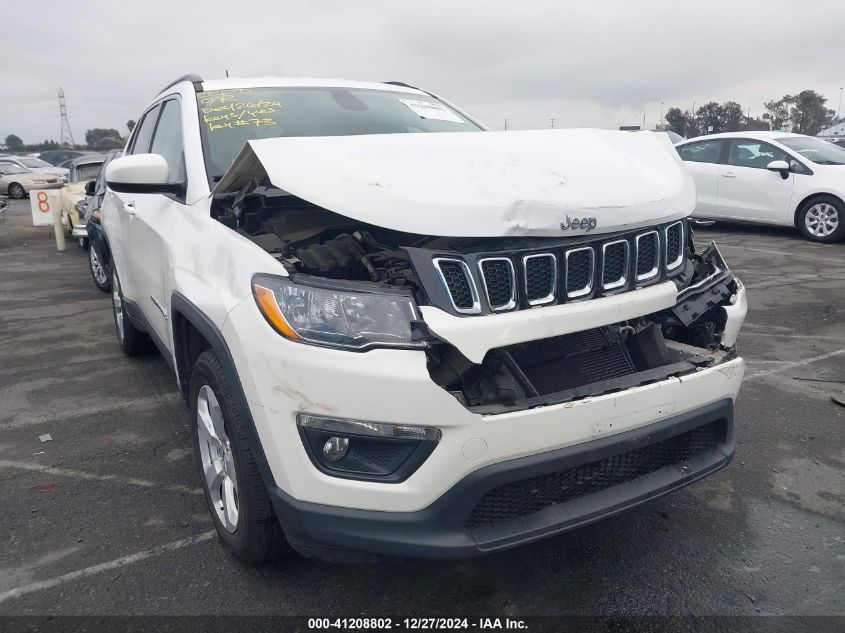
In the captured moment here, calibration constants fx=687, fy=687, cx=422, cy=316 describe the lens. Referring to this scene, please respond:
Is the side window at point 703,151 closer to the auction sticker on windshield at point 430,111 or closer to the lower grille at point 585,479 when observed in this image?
the auction sticker on windshield at point 430,111

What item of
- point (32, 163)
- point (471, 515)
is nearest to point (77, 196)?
point (471, 515)

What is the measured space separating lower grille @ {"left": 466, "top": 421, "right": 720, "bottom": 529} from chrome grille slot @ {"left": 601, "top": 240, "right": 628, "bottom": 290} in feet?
1.74

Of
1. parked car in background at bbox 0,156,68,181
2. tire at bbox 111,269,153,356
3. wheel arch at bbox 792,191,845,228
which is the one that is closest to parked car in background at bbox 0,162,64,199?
parked car in background at bbox 0,156,68,181

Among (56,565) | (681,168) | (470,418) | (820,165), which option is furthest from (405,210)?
(820,165)

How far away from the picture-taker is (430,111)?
151 inches

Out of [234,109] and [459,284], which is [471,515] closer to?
[459,284]

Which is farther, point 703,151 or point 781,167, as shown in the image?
point 703,151

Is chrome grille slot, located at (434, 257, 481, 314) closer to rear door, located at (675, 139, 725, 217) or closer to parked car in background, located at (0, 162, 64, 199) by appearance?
rear door, located at (675, 139, 725, 217)

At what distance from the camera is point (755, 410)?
12.4 feet

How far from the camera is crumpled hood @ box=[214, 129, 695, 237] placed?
204cm

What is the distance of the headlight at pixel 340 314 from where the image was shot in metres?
1.91

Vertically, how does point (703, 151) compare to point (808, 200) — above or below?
above

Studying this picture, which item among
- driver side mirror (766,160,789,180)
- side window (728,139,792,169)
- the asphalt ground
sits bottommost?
the asphalt ground

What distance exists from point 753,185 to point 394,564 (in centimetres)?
954
